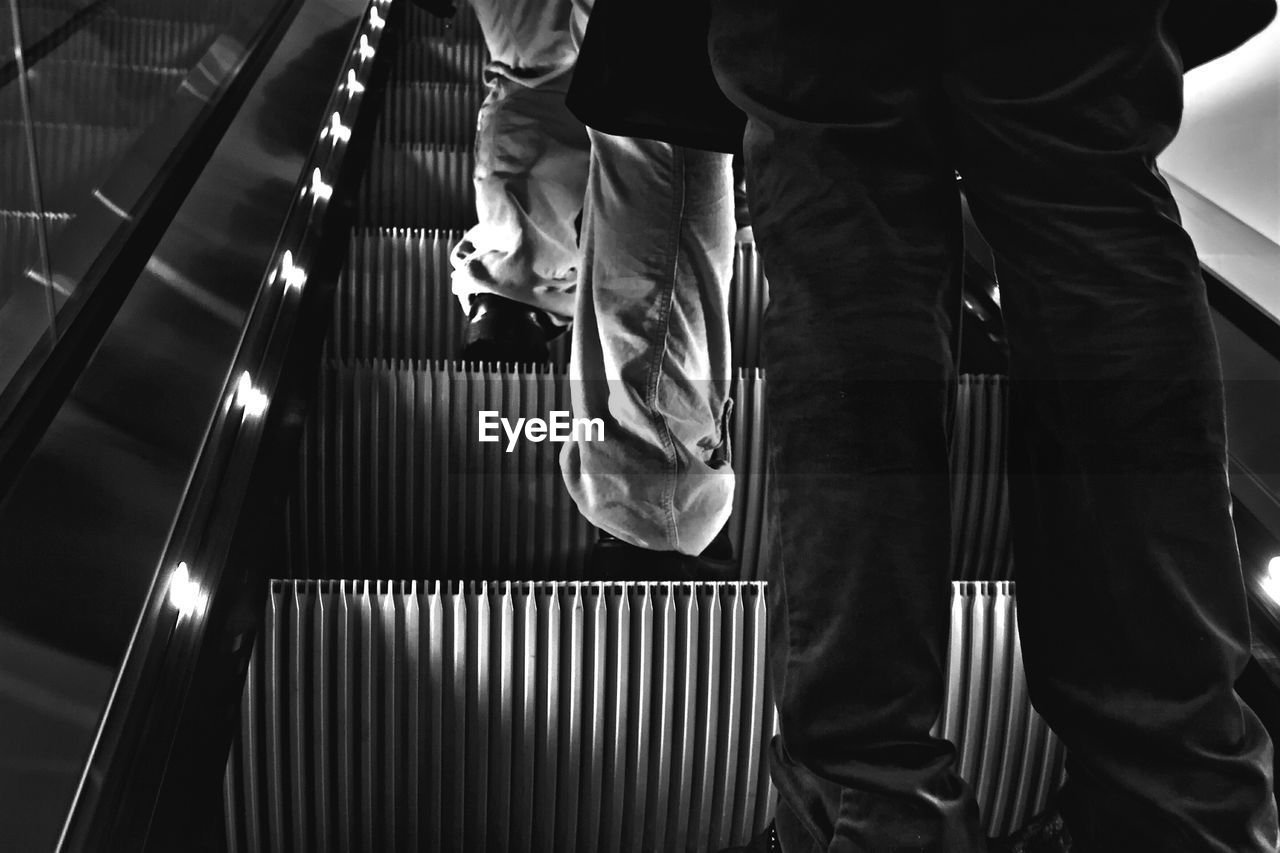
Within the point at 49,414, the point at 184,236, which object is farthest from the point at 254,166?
the point at 49,414

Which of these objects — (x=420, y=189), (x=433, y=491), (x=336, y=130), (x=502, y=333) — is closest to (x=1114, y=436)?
(x=433, y=491)

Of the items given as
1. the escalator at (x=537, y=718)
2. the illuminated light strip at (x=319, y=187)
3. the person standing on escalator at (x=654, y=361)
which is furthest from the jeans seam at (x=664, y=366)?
the illuminated light strip at (x=319, y=187)

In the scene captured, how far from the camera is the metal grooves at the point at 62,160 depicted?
1.07m

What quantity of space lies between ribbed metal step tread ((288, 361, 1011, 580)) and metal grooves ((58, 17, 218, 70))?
0.52 metres

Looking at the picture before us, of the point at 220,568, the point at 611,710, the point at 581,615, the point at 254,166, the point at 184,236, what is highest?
the point at 254,166

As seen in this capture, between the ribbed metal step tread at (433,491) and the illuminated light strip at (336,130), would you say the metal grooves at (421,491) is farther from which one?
the illuminated light strip at (336,130)

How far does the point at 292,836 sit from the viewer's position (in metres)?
1.31

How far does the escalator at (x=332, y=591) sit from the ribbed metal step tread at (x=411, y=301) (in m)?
0.24

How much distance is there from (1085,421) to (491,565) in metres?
1.02

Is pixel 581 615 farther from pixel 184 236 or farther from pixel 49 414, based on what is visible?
pixel 184 236

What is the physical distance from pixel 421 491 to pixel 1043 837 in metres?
0.99

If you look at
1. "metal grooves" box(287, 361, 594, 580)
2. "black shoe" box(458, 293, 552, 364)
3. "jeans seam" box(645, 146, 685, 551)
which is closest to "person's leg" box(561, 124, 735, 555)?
"jeans seam" box(645, 146, 685, 551)

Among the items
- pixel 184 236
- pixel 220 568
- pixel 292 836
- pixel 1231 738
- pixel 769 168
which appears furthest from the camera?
pixel 184 236

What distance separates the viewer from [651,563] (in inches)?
62.0
